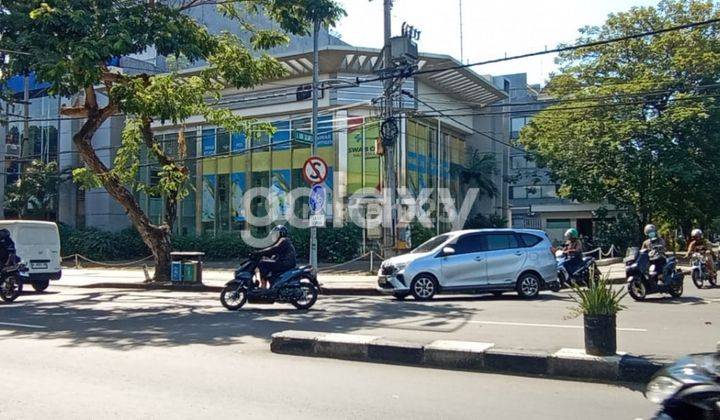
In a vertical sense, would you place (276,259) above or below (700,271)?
above

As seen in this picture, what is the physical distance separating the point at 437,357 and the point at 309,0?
10882 millimetres

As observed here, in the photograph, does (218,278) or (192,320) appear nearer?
(192,320)

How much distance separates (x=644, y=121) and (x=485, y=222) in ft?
35.7

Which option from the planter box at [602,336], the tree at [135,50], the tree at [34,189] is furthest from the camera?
the tree at [34,189]

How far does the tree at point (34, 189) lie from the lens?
3578 centimetres

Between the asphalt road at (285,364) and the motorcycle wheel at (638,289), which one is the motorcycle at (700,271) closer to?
the asphalt road at (285,364)

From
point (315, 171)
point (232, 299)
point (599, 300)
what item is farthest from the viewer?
point (315, 171)

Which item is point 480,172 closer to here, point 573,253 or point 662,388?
point 573,253

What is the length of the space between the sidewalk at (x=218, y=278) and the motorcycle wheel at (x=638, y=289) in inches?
70.8

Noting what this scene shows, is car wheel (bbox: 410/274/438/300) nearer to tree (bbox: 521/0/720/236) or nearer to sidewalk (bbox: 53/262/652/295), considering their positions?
sidewalk (bbox: 53/262/652/295)

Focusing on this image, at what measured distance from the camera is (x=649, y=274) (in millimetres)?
13516

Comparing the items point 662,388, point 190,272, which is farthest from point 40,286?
point 662,388

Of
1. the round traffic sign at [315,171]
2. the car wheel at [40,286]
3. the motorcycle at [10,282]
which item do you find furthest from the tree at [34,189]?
the round traffic sign at [315,171]

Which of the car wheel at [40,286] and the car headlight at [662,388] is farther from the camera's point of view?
the car wheel at [40,286]
